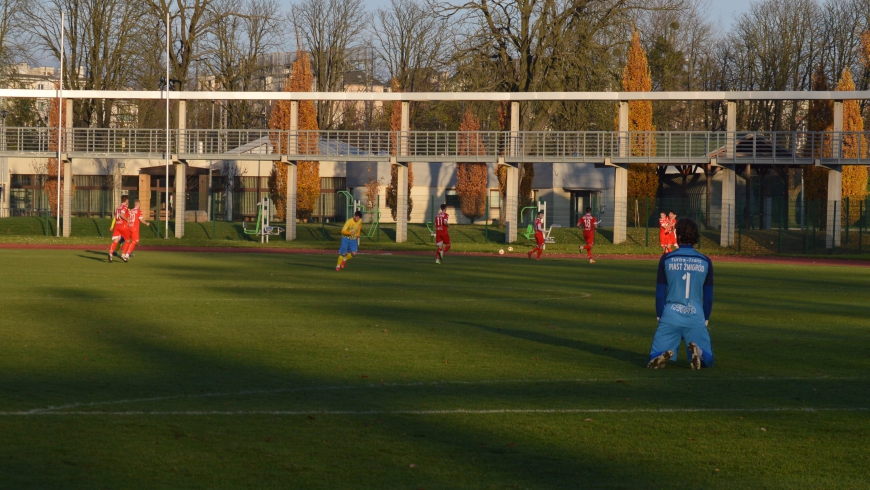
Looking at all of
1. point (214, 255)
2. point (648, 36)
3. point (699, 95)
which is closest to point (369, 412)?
point (214, 255)

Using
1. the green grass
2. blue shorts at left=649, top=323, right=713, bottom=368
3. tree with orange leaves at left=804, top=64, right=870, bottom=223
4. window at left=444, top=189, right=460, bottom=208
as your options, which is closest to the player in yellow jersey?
blue shorts at left=649, top=323, right=713, bottom=368

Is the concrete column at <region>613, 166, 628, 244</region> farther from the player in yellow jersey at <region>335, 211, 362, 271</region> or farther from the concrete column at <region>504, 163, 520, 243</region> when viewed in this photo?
the player in yellow jersey at <region>335, 211, 362, 271</region>

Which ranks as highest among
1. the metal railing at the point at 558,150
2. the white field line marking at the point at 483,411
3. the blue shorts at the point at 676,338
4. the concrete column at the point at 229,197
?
the metal railing at the point at 558,150

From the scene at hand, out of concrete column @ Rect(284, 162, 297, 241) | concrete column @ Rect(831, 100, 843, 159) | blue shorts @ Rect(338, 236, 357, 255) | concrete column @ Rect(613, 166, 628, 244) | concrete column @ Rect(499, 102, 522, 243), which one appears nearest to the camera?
blue shorts @ Rect(338, 236, 357, 255)

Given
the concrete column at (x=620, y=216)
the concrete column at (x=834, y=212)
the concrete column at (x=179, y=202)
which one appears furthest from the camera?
the concrete column at (x=179, y=202)

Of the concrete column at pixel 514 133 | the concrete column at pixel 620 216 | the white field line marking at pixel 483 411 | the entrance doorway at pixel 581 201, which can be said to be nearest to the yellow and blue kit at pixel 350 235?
the white field line marking at pixel 483 411

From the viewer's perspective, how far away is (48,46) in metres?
57.3

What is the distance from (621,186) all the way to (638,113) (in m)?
7.18

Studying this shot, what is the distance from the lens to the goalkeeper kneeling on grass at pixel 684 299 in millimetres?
10539

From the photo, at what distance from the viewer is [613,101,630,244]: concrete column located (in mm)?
45719

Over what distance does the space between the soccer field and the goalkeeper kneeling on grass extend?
1.08 feet

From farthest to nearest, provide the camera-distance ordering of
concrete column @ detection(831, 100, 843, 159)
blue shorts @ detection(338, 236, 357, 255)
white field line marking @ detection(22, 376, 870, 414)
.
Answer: concrete column @ detection(831, 100, 843, 159), blue shorts @ detection(338, 236, 357, 255), white field line marking @ detection(22, 376, 870, 414)

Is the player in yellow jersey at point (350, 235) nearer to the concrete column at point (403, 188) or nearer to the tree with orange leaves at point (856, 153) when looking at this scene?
the concrete column at point (403, 188)

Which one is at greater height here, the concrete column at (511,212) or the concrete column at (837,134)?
the concrete column at (837,134)
